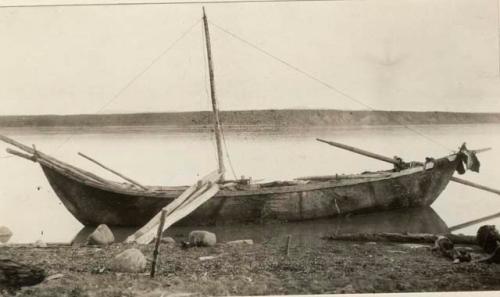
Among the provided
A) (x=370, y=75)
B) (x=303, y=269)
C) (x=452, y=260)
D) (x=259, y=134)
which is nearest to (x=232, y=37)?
(x=370, y=75)

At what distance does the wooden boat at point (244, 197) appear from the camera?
745 centimetres

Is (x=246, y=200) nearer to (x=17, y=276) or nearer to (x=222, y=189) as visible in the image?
(x=222, y=189)

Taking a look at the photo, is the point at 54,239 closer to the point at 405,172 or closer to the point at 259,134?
the point at 405,172

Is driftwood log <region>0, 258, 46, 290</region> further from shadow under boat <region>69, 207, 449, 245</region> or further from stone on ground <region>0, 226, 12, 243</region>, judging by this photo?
shadow under boat <region>69, 207, 449, 245</region>

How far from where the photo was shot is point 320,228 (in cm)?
741

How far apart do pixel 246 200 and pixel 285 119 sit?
6918mm

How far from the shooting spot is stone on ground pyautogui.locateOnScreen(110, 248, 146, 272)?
5047 millimetres

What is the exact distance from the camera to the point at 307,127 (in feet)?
49.3

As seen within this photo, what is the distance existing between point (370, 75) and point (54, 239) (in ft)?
16.9

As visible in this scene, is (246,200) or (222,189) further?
(222,189)

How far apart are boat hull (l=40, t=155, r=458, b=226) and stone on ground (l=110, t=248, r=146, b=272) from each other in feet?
7.45

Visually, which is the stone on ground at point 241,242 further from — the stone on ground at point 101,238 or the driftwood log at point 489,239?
the driftwood log at point 489,239

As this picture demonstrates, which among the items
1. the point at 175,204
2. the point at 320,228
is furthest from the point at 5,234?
the point at 320,228

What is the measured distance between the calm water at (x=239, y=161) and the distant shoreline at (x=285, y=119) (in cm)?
32
